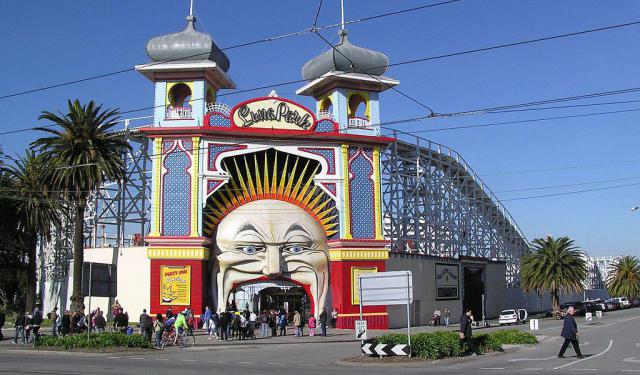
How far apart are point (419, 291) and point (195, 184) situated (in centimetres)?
1950

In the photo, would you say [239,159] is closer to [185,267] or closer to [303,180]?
[303,180]

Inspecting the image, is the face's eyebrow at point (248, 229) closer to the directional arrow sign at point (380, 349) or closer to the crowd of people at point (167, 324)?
the crowd of people at point (167, 324)

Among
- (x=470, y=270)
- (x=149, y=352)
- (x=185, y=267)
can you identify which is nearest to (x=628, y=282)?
(x=470, y=270)

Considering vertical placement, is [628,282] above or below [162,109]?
below

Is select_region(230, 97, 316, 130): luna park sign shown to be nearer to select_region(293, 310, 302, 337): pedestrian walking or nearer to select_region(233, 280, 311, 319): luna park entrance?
select_region(233, 280, 311, 319): luna park entrance

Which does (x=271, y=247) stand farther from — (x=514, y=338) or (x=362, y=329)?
(x=514, y=338)

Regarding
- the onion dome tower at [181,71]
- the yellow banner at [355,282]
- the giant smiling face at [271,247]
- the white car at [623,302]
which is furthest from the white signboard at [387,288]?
the white car at [623,302]

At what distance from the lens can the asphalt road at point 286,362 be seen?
19688 mm

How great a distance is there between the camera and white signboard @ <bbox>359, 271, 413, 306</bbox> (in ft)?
79.3

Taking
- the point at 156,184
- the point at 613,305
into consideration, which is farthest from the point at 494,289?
the point at 156,184

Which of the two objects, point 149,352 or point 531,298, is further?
point 531,298

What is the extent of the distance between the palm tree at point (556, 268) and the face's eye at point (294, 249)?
31175 mm

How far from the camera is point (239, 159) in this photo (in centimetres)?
4634

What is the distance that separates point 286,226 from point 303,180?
15.8 ft
